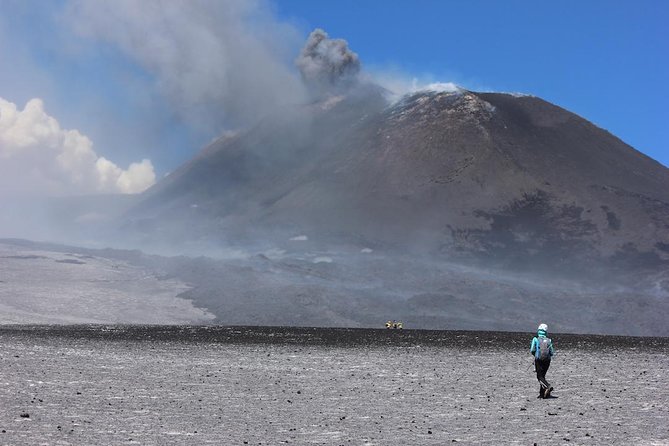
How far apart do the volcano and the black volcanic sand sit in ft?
291

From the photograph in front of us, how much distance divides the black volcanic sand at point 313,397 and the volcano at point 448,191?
88.7m

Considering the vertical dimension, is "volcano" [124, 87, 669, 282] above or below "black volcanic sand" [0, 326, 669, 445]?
above

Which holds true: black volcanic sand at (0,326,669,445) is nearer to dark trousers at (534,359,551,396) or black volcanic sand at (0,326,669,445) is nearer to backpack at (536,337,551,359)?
dark trousers at (534,359,551,396)

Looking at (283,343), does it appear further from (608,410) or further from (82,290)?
(82,290)

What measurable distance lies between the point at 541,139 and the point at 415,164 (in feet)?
93.2

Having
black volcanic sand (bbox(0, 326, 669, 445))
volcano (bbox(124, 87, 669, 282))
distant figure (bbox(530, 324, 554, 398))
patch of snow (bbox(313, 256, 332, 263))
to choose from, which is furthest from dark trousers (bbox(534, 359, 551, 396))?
volcano (bbox(124, 87, 669, 282))

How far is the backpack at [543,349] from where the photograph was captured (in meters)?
23.7

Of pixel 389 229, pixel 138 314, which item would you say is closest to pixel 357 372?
pixel 138 314

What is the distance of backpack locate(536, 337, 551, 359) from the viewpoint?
2372 centimetres

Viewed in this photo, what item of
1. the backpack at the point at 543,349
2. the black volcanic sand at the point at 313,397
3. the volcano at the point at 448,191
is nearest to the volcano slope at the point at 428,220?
the volcano at the point at 448,191

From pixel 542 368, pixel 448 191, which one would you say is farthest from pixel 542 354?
pixel 448 191

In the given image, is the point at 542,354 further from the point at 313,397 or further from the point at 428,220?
the point at 428,220

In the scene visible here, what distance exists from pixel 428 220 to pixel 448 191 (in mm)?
9232

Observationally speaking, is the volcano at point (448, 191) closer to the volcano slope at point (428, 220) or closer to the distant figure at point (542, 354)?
the volcano slope at point (428, 220)
